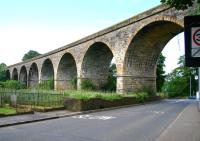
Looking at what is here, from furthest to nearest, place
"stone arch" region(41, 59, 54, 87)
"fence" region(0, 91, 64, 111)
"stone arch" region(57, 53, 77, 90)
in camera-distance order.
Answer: "stone arch" region(41, 59, 54, 87)
"stone arch" region(57, 53, 77, 90)
"fence" region(0, 91, 64, 111)

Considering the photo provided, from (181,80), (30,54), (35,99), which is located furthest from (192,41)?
(30,54)

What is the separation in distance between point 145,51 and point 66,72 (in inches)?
829

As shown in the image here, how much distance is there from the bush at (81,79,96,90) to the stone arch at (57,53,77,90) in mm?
9216

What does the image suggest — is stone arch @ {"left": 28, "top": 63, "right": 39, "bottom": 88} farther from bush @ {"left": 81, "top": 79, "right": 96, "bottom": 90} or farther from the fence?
the fence

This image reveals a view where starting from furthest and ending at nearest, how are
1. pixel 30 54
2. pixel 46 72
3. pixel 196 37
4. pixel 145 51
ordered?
pixel 30 54, pixel 46 72, pixel 145 51, pixel 196 37

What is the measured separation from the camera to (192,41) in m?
2.61

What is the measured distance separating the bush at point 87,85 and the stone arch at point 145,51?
302 inches

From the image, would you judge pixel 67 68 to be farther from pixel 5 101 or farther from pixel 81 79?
pixel 5 101

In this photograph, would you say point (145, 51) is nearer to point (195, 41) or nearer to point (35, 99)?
point (35, 99)

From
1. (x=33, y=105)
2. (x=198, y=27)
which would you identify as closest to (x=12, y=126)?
(x=33, y=105)

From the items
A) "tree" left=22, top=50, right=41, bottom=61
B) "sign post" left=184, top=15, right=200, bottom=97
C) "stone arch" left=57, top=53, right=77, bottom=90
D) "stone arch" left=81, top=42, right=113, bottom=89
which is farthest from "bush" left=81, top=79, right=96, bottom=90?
"tree" left=22, top=50, right=41, bottom=61

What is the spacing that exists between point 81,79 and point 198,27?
37.7m

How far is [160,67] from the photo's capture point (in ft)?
203

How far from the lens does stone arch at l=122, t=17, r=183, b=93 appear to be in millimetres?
28375
